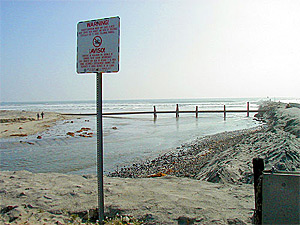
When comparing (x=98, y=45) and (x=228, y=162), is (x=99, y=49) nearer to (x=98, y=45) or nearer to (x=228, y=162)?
(x=98, y=45)

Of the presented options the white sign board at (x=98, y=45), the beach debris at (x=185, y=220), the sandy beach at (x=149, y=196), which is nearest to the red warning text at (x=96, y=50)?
the white sign board at (x=98, y=45)

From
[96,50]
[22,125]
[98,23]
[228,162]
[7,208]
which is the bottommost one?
[22,125]

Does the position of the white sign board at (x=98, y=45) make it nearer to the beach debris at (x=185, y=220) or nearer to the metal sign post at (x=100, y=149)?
the metal sign post at (x=100, y=149)

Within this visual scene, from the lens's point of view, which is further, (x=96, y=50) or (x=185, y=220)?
(x=185, y=220)

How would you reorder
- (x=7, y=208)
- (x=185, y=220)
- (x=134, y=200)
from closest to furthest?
(x=185, y=220)
(x=7, y=208)
(x=134, y=200)

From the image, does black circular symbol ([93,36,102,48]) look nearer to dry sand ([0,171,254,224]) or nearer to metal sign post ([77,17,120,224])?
metal sign post ([77,17,120,224])

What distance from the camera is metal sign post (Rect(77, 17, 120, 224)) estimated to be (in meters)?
3.37

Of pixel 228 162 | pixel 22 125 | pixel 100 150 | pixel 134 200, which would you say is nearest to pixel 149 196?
pixel 134 200

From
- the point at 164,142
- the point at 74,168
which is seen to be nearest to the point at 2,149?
the point at 74,168

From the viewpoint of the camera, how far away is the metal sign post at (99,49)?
337 cm

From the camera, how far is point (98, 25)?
347 centimetres

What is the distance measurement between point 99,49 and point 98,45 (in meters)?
0.05

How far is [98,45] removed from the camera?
3463 mm

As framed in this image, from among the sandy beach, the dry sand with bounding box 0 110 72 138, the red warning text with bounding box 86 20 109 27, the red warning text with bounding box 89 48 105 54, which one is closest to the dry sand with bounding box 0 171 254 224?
the sandy beach
